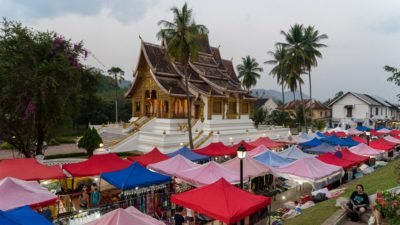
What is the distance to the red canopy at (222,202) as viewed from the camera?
8375mm

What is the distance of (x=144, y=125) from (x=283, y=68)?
25.8 metres

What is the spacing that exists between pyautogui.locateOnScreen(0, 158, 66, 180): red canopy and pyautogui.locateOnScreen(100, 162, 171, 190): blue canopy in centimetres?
228

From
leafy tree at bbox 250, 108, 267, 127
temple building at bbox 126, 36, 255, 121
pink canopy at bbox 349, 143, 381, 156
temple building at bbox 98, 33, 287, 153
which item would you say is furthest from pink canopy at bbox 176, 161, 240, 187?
leafy tree at bbox 250, 108, 267, 127

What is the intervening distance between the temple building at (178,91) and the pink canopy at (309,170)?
66.7ft

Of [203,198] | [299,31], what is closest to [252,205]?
[203,198]

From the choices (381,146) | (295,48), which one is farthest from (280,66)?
(381,146)

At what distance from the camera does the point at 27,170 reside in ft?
42.3

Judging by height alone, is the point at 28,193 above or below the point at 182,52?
below

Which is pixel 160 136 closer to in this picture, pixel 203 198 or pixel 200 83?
pixel 200 83

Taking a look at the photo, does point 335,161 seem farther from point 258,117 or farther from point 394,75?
point 258,117

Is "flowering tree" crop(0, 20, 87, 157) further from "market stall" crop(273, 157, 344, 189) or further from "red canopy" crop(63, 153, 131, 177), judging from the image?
"market stall" crop(273, 157, 344, 189)

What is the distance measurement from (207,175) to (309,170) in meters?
5.08

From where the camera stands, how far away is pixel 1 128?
1688 centimetres

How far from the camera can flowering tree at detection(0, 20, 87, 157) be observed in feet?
55.8
